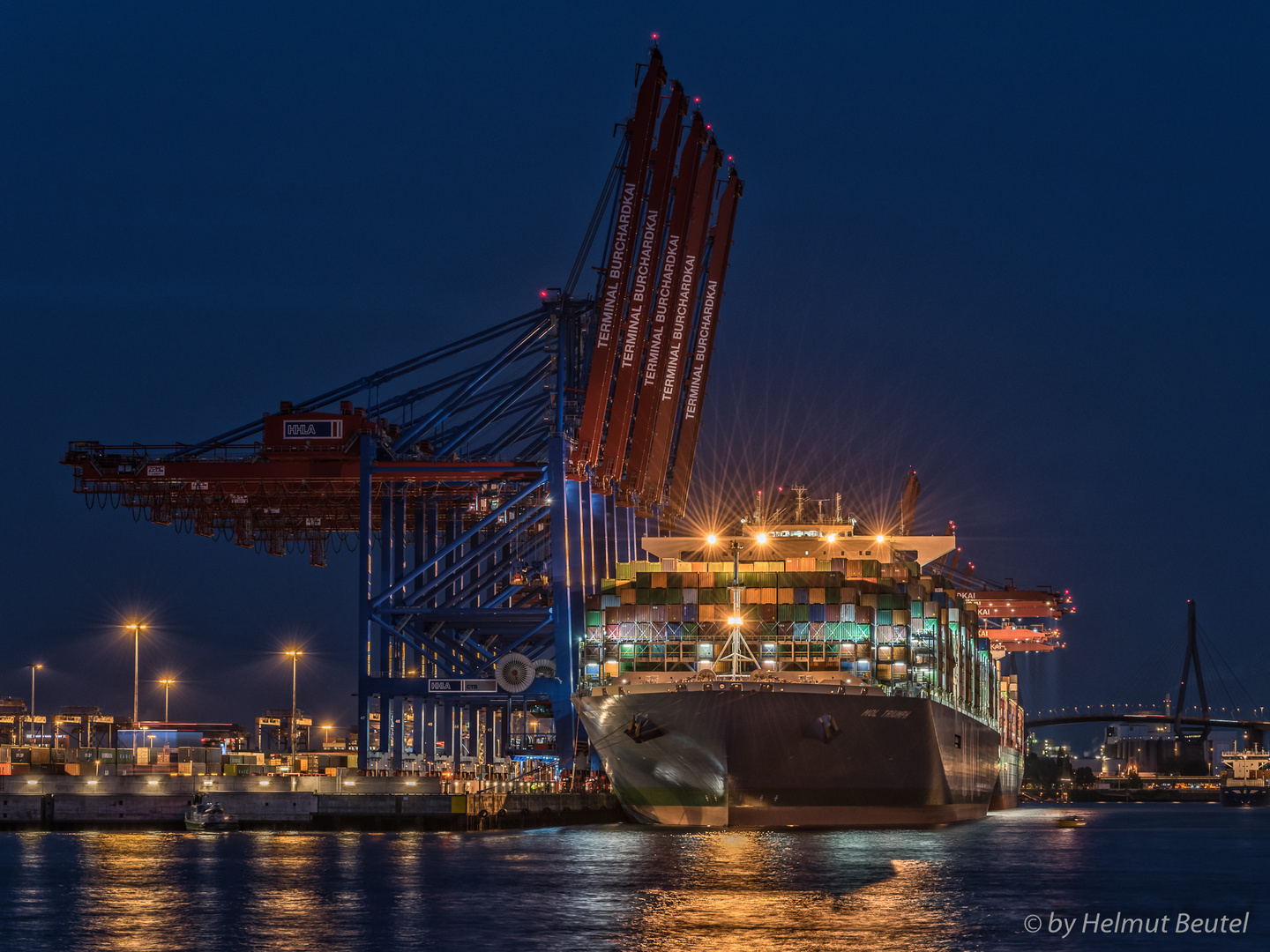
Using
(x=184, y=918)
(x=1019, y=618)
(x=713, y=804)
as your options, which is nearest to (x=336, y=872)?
(x=184, y=918)

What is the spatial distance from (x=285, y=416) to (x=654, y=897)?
145ft

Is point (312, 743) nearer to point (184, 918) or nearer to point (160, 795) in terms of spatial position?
point (160, 795)


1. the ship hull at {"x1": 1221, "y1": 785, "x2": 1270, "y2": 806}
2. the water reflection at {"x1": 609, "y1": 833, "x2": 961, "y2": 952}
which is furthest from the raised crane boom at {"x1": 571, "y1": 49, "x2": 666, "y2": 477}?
the ship hull at {"x1": 1221, "y1": 785, "x2": 1270, "y2": 806}

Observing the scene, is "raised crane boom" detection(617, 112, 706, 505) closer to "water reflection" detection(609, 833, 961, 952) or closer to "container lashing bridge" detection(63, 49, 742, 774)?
"container lashing bridge" detection(63, 49, 742, 774)

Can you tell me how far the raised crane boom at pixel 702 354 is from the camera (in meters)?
89.6

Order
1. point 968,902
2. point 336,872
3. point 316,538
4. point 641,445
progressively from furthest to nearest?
point 316,538, point 641,445, point 336,872, point 968,902

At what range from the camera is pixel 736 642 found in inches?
2397

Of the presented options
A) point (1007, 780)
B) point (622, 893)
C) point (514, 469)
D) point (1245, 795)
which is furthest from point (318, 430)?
point (1245, 795)

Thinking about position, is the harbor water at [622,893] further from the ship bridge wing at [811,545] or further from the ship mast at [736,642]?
the ship bridge wing at [811,545]

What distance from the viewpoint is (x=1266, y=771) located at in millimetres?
180250

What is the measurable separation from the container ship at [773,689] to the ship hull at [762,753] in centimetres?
5

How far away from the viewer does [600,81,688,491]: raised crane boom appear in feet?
260

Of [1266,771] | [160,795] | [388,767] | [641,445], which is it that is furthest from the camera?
[1266,771]

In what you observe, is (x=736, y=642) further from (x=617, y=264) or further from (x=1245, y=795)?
(x=1245, y=795)
